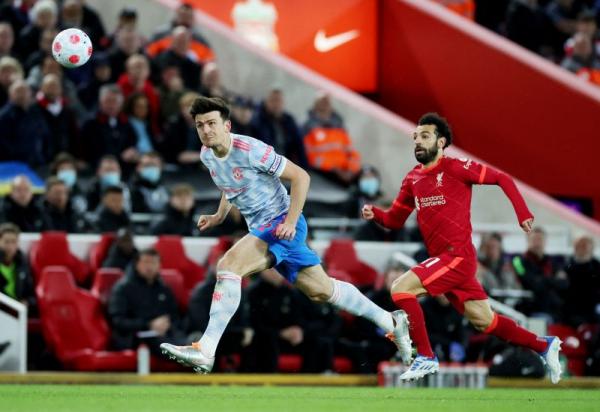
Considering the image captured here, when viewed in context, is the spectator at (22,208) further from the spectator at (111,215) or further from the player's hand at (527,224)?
the player's hand at (527,224)

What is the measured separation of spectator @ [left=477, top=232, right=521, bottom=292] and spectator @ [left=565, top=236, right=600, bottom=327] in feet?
2.00

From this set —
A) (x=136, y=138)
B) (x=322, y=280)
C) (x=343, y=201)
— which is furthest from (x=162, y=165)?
(x=322, y=280)

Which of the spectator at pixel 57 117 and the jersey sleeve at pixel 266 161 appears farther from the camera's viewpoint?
the spectator at pixel 57 117

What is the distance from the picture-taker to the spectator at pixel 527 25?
21219 mm

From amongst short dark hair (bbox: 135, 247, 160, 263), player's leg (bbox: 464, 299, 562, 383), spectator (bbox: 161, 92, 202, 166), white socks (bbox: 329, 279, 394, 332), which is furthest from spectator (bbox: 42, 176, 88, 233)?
player's leg (bbox: 464, 299, 562, 383)

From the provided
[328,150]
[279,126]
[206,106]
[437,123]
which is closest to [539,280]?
[328,150]

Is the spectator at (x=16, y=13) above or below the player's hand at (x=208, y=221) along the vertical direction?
above

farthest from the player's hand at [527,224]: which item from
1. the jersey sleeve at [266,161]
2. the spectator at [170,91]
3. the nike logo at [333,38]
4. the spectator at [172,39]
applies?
the nike logo at [333,38]

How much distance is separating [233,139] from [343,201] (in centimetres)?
665

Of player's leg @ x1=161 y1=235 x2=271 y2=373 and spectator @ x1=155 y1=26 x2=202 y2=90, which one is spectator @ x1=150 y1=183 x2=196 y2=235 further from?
player's leg @ x1=161 y1=235 x2=271 y2=373

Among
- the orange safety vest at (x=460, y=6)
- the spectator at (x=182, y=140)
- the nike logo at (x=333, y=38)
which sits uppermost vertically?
the orange safety vest at (x=460, y=6)

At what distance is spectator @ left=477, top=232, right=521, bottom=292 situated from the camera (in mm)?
15305

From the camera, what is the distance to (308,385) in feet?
43.5

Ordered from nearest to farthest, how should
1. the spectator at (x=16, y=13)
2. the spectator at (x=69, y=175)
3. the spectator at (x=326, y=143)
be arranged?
the spectator at (x=69, y=175)
the spectator at (x=16, y=13)
the spectator at (x=326, y=143)
